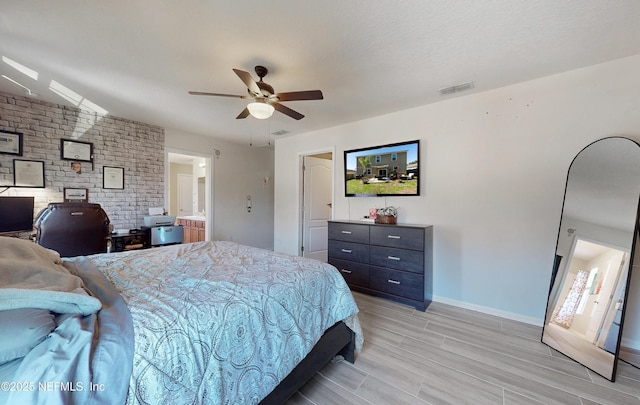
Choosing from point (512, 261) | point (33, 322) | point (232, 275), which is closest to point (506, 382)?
point (512, 261)

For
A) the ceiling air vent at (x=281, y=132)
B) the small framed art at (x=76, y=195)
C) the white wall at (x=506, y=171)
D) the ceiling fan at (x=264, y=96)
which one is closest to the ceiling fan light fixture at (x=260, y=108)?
the ceiling fan at (x=264, y=96)

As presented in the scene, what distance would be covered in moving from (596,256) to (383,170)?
87.6 inches

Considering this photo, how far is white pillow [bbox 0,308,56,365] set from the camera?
0.71 meters

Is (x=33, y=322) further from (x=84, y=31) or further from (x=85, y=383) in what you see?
(x=84, y=31)

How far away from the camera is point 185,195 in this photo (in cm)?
741

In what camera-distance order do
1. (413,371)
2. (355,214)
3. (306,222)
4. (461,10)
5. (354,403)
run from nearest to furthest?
(354,403)
(461,10)
(413,371)
(355,214)
(306,222)

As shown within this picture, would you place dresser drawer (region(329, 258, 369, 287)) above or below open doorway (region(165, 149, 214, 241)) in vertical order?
below

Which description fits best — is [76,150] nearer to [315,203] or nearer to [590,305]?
[315,203]

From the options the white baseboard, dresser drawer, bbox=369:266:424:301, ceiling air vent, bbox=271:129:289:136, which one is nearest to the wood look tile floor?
the white baseboard

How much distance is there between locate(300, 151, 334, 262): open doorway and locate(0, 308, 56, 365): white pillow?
395cm

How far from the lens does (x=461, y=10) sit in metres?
1.67

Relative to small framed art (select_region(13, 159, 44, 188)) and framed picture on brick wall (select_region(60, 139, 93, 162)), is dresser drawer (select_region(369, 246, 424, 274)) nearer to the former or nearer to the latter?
framed picture on brick wall (select_region(60, 139, 93, 162))

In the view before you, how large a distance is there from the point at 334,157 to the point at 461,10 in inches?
103

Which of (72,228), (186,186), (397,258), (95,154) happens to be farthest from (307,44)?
(186,186)
